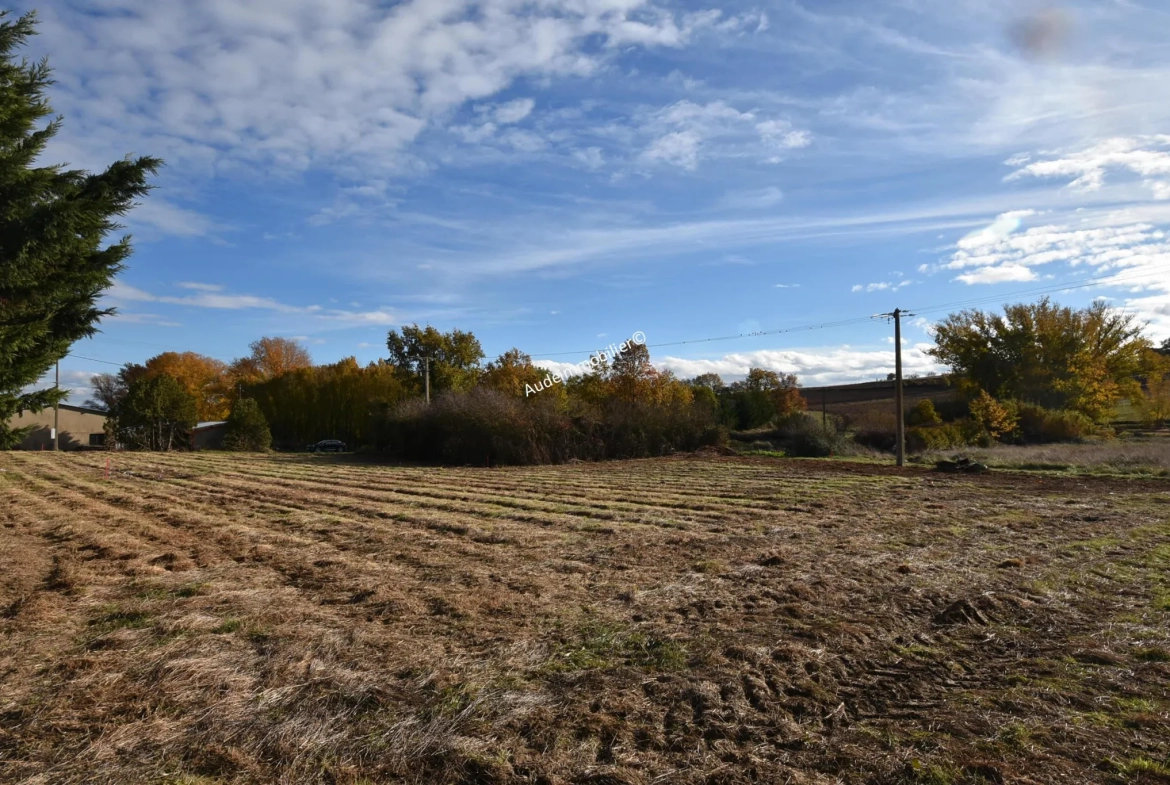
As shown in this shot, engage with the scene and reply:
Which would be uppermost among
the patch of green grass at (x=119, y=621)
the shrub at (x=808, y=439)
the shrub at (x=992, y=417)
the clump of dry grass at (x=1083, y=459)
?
the shrub at (x=992, y=417)

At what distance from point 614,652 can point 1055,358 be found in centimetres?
5134

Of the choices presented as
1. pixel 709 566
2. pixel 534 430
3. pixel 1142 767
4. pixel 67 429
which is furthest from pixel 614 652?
pixel 67 429

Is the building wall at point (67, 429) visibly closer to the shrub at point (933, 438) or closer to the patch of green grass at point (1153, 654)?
the shrub at point (933, 438)

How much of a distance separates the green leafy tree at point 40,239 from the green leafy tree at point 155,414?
34.4 metres

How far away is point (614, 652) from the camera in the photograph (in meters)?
5.35

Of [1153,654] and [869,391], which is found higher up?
[869,391]

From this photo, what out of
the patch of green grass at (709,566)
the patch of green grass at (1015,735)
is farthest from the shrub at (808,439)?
the patch of green grass at (1015,735)

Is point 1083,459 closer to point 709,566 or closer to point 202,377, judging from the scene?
point 709,566

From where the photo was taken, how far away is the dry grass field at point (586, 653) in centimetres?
370

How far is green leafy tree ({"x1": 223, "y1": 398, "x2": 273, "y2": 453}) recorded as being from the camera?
44.2m

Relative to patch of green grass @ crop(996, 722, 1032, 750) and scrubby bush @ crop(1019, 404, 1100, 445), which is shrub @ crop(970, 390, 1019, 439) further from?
patch of green grass @ crop(996, 722, 1032, 750)

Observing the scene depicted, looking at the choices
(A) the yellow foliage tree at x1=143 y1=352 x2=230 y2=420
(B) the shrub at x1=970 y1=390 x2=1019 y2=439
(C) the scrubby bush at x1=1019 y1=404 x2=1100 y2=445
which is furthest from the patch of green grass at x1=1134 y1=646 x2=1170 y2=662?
(A) the yellow foliage tree at x1=143 y1=352 x2=230 y2=420

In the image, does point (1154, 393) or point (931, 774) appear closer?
point (931, 774)

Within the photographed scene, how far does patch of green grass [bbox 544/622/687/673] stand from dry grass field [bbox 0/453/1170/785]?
0.10 feet
